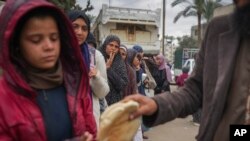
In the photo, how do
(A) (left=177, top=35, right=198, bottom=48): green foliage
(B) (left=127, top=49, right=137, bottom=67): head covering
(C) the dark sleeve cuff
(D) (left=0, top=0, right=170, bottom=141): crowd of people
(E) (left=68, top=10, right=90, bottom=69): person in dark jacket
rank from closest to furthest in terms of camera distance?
1. (D) (left=0, top=0, right=170, bottom=141): crowd of people
2. (C) the dark sleeve cuff
3. (E) (left=68, top=10, right=90, bottom=69): person in dark jacket
4. (B) (left=127, top=49, right=137, bottom=67): head covering
5. (A) (left=177, top=35, right=198, bottom=48): green foliage

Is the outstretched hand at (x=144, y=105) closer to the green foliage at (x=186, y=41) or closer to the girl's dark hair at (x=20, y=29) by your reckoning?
the girl's dark hair at (x=20, y=29)

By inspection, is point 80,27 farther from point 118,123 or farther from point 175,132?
point 175,132

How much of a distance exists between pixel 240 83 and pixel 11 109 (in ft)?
3.58

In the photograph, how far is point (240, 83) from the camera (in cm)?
213

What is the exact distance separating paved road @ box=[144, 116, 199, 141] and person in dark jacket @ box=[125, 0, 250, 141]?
606 centimetres

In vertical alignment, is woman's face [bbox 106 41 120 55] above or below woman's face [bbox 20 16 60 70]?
below

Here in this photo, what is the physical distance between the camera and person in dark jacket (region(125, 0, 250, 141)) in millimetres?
2145

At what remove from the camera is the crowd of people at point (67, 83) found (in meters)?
2.12

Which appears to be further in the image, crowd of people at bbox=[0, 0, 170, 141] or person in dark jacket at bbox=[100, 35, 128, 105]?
person in dark jacket at bbox=[100, 35, 128, 105]

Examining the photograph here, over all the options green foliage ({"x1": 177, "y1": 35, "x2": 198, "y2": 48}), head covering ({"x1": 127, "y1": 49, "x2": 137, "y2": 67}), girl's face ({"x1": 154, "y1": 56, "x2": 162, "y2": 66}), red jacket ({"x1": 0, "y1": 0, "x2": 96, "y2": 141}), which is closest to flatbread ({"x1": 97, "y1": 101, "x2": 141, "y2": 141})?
red jacket ({"x1": 0, "y1": 0, "x2": 96, "y2": 141})

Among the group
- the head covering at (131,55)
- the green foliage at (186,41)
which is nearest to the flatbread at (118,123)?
the head covering at (131,55)

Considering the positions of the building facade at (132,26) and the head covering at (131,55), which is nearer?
the head covering at (131,55)

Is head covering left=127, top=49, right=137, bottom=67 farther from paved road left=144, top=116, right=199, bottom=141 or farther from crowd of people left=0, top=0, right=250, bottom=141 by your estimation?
crowd of people left=0, top=0, right=250, bottom=141

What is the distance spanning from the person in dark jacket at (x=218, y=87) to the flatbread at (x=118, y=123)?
65mm
